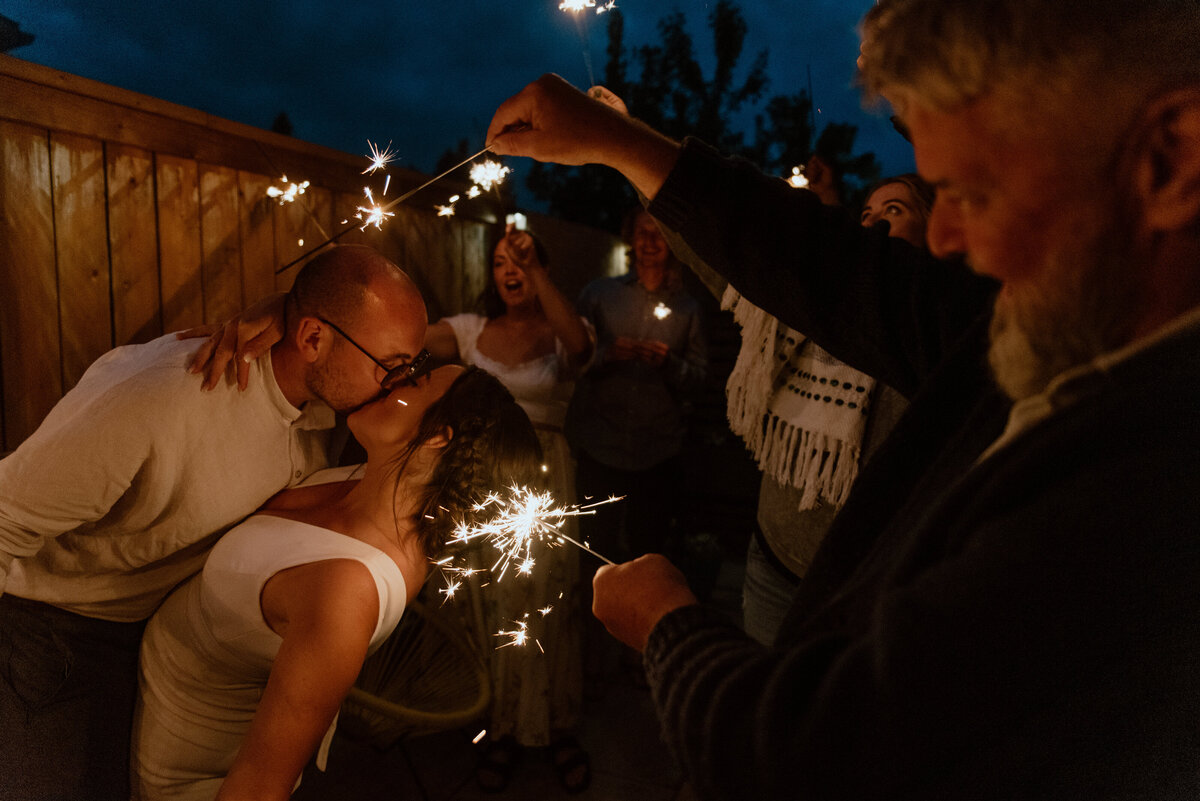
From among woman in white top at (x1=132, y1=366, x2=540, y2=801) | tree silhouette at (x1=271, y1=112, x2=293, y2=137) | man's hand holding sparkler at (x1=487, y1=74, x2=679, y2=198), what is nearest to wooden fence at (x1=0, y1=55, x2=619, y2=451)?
woman in white top at (x1=132, y1=366, x2=540, y2=801)

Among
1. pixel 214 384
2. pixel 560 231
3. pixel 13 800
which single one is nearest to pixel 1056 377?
pixel 214 384

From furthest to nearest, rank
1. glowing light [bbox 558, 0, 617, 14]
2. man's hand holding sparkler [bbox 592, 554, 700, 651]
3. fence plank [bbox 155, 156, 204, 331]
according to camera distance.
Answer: fence plank [bbox 155, 156, 204, 331] < glowing light [bbox 558, 0, 617, 14] < man's hand holding sparkler [bbox 592, 554, 700, 651]

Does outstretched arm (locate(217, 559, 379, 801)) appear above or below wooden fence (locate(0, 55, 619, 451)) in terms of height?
below

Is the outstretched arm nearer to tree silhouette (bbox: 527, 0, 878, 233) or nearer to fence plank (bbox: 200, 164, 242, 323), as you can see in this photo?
fence plank (bbox: 200, 164, 242, 323)

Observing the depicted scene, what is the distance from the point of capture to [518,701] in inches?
126

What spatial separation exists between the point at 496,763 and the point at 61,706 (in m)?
1.90

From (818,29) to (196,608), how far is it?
92.7 inches

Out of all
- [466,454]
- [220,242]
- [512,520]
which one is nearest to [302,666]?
[512,520]

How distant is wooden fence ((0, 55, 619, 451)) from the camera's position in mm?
2184

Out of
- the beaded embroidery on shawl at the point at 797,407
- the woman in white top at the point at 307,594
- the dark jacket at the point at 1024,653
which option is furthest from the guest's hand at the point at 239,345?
the dark jacket at the point at 1024,653

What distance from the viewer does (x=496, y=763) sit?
3.12m

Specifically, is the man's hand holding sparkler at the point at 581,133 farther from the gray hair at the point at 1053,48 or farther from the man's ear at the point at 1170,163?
the man's ear at the point at 1170,163

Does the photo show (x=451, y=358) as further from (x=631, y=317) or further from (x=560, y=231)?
(x=560, y=231)

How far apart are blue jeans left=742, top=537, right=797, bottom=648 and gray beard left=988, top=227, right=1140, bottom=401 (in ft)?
4.59
